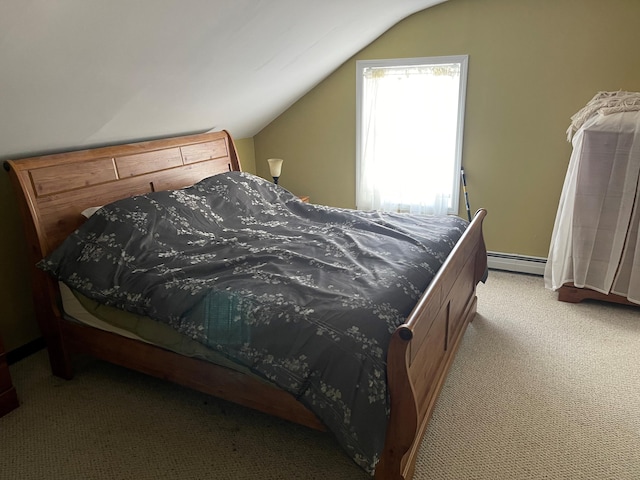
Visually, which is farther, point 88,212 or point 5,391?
point 88,212

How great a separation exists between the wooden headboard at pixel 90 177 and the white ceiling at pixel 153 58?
4.0 inches

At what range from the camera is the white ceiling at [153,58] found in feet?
5.91

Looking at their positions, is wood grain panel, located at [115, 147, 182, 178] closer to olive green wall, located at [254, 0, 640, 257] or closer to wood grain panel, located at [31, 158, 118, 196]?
wood grain panel, located at [31, 158, 118, 196]

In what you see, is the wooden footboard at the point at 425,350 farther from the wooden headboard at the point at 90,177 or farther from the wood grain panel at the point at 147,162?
the wood grain panel at the point at 147,162

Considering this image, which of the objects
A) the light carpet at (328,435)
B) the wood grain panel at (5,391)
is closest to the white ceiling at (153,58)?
the wood grain panel at (5,391)

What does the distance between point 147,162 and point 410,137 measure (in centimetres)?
206

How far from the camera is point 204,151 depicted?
3479 millimetres

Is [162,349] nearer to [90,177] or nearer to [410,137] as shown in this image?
[90,177]

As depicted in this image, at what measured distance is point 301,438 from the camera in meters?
2.02

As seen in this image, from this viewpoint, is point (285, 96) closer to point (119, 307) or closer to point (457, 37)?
point (457, 37)

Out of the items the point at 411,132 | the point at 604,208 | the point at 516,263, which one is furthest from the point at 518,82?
the point at 516,263

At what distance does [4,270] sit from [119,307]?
918 mm

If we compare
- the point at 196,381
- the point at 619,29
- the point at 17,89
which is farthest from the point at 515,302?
the point at 17,89

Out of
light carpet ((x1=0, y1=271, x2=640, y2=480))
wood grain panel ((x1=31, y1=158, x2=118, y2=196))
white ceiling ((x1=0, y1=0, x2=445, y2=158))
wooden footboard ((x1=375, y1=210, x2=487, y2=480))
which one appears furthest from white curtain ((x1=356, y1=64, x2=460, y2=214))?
A: wood grain panel ((x1=31, y1=158, x2=118, y2=196))
